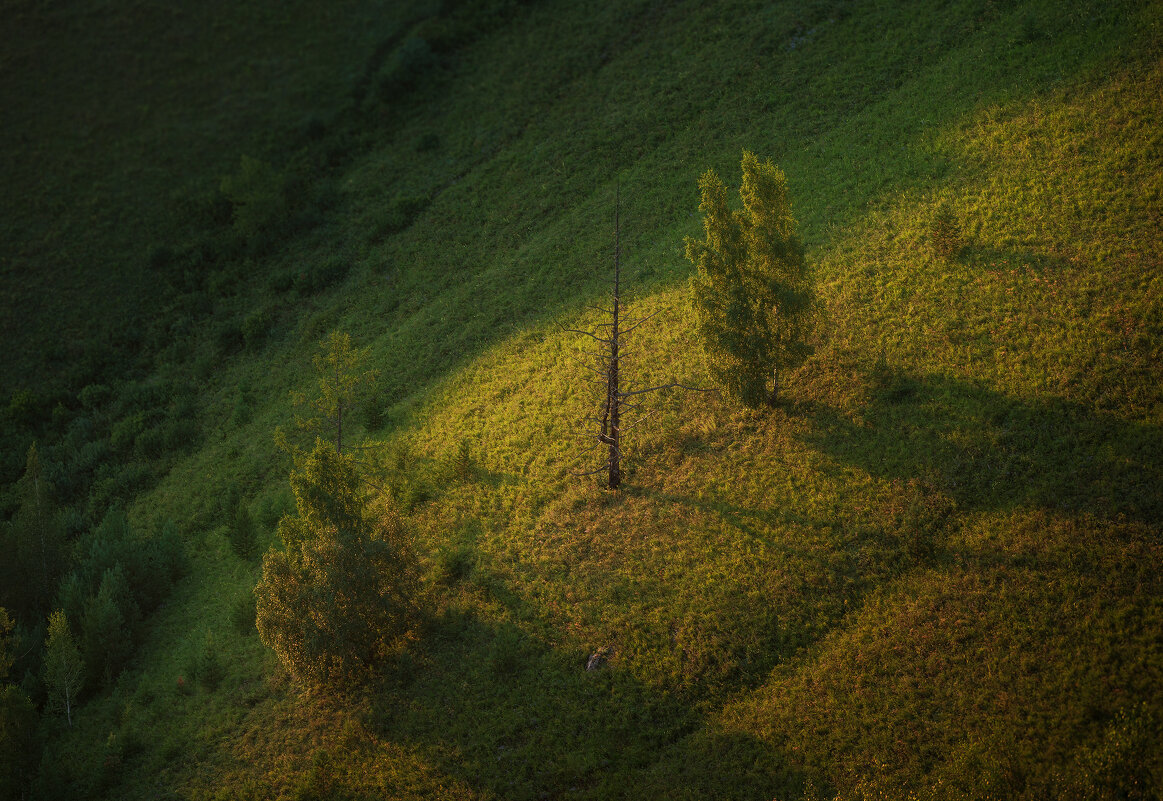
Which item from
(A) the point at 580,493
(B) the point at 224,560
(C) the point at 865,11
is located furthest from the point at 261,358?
(C) the point at 865,11

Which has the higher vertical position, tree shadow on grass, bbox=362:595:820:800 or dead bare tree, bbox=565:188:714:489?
dead bare tree, bbox=565:188:714:489

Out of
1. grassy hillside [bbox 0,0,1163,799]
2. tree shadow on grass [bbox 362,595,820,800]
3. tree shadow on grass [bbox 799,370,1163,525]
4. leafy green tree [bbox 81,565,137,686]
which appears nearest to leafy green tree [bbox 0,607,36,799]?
grassy hillside [bbox 0,0,1163,799]

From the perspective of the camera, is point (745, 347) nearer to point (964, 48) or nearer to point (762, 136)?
point (762, 136)

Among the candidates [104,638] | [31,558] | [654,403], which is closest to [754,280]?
[654,403]

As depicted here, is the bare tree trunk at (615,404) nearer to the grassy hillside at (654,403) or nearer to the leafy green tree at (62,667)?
the grassy hillside at (654,403)

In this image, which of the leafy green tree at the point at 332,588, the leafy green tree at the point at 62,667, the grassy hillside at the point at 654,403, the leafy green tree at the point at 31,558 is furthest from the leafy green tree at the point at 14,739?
the leafy green tree at the point at 31,558

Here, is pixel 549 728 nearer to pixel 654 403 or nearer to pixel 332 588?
pixel 332 588

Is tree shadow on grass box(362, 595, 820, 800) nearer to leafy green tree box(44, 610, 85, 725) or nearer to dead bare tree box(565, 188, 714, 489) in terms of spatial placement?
dead bare tree box(565, 188, 714, 489)
